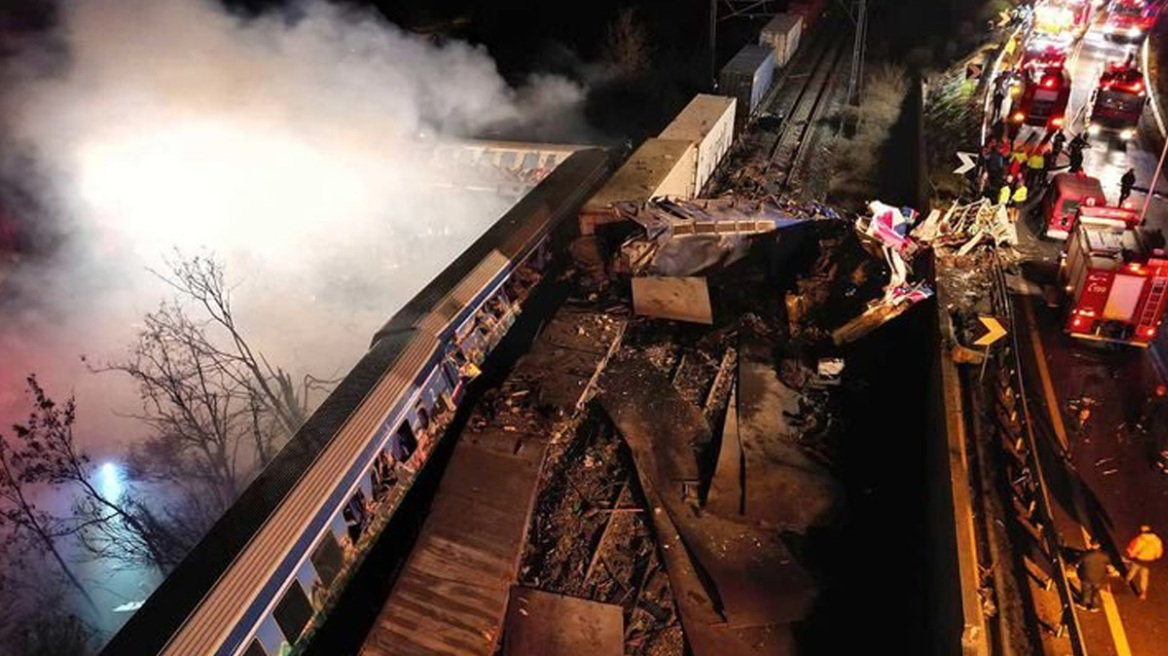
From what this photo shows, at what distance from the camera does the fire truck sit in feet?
60.4

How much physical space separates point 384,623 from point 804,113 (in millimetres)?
19835

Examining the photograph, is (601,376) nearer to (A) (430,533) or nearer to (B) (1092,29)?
(A) (430,533)

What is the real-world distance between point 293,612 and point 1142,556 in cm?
837

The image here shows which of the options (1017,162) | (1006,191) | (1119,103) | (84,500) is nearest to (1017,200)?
(1006,191)

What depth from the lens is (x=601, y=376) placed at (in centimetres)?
1090

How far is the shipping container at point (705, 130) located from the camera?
1675cm

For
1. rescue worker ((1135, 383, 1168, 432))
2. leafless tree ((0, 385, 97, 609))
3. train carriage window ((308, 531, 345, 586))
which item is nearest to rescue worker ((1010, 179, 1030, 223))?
rescue worker ((1135, 383, 1168, 432))

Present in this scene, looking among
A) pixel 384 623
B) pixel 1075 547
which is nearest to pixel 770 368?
pixel 1075 547

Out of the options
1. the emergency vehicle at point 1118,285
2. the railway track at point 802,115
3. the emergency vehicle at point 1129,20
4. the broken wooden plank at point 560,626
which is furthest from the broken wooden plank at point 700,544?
the emergency vehicle at point 1129,20

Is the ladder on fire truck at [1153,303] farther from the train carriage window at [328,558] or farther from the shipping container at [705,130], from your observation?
the train carriage window at [328,558]

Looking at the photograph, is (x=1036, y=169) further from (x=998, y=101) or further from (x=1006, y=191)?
(x=998, y=101)

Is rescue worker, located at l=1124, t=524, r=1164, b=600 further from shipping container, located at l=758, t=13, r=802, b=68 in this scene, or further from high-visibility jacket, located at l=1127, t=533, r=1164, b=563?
shipping container, located at l=758, t=13, r=802, b=68

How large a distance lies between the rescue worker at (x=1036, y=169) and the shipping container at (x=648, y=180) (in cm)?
682

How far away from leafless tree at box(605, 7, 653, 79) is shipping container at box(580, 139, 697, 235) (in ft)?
53.4
